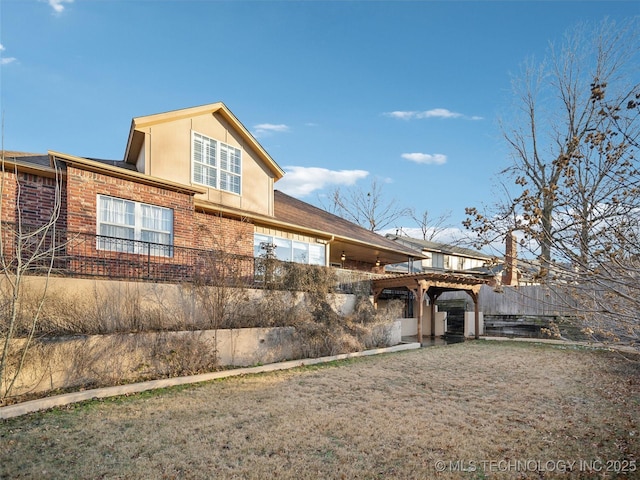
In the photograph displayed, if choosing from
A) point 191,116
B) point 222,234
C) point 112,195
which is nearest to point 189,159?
point 191,116

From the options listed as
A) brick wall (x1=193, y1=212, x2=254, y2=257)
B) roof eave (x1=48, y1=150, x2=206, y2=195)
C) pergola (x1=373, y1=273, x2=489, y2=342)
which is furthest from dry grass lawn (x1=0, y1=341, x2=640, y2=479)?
pergola (x1=373, y1=273, x2=489, y2=342)

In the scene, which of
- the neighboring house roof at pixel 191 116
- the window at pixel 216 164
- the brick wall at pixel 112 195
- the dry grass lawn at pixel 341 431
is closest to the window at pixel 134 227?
the brick wall at pixel 112 195

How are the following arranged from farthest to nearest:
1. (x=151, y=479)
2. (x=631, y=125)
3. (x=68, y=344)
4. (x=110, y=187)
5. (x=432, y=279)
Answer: (x=432, y=279), (x=110, y=187), (x=68, y=344), (x=151, y=479), (x=631, y=125)

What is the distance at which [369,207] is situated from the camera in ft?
126

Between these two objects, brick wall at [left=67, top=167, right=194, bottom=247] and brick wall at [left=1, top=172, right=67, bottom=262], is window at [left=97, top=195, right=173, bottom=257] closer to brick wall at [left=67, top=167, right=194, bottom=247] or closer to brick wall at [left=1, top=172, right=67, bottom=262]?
brick wall at [left=67, top=167, right=194, bottom=247]

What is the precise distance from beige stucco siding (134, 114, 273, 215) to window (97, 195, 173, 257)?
1599mm

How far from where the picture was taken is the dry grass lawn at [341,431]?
4.24 meters

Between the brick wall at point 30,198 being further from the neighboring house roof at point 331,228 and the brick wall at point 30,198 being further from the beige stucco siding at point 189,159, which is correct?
the neighboring house roof at point 331,228

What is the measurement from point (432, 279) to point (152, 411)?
11.5m

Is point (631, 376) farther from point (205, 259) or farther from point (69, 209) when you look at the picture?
point (69, 209)

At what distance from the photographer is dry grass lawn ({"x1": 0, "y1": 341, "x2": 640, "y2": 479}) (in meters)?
4.24

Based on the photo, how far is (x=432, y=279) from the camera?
50.1 feet

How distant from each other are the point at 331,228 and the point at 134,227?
8.75 metres

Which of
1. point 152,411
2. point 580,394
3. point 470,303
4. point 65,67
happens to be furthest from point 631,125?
point 470,303
